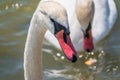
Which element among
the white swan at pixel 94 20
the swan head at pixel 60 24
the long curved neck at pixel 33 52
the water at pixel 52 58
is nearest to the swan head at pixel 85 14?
the white swan at pixel 94 20

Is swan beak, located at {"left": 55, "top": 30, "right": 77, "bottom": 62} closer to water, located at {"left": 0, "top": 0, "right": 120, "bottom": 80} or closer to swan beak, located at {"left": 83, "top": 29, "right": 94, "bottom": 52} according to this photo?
swan beak, located at {"left": 83, "top": 29, "right": 94, "bottom": 52}

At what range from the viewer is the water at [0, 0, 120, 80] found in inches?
267

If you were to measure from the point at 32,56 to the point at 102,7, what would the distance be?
3558mm

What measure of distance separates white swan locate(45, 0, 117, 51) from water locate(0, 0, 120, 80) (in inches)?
7.3

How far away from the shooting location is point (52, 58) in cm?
720

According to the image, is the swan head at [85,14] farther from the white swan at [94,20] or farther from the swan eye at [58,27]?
the swan eye at [58,27]

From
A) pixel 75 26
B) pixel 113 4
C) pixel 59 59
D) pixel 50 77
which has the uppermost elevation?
pixel 113 4

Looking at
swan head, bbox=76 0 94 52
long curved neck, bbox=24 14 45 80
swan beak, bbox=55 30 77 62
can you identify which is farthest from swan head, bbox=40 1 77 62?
swan head, bbox=76 0 94 52

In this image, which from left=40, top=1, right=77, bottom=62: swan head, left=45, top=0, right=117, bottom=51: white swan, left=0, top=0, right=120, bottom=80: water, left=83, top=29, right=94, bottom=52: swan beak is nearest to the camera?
left=40, top=1, right=77, bottom=62: swan head

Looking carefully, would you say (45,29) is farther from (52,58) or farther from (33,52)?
(52,58)

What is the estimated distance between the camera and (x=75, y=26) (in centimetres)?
736

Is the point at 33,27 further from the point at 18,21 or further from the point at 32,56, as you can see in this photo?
the point at 18,21

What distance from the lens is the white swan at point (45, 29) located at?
408 cm

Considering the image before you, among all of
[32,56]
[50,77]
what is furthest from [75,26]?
[32,56]
